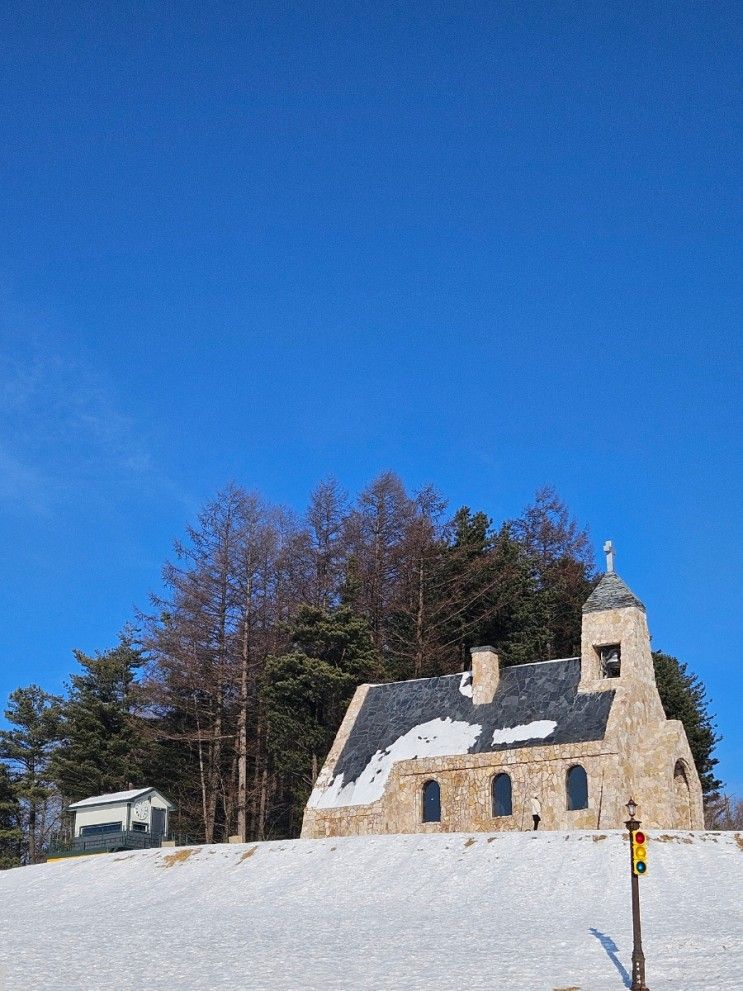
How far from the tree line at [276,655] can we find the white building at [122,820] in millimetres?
3634

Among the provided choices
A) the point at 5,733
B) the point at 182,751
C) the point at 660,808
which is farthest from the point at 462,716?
the point at 5,733

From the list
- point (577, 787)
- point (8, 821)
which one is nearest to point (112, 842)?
point (577, 787)

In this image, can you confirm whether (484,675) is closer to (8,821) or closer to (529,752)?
(529,752)

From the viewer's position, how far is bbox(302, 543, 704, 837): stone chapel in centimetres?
3472

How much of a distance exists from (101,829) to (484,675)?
1453cm

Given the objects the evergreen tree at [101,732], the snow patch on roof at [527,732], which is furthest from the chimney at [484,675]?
the evergreen tree at [101,732]

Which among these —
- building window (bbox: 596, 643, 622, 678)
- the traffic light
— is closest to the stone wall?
building window (bbox: 596, 643, 622, 678)

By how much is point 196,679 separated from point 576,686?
1746 centimetres

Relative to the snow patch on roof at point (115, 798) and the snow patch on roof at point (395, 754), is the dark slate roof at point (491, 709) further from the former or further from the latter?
the snow patch on roof at point (115, 798)

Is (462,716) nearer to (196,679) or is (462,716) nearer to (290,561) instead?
(196,679)

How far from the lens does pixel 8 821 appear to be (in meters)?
56.8

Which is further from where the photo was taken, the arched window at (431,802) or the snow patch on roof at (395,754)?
the snow patch on roof at (395,754)

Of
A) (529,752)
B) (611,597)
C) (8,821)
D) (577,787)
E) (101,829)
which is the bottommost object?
(101,829)

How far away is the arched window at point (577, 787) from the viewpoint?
113ft
